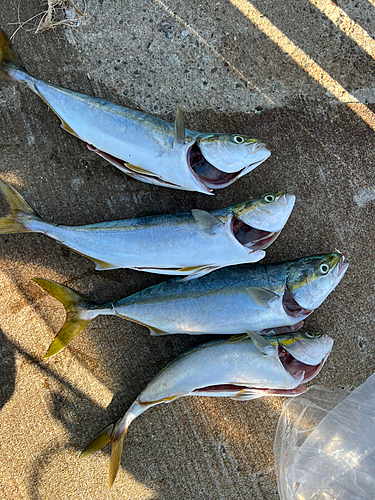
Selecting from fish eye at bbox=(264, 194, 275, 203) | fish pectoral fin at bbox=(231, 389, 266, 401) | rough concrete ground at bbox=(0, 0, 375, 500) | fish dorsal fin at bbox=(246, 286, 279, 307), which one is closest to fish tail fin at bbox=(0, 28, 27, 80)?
rough concrete ground at bbox=(0, 0, 375, 500)

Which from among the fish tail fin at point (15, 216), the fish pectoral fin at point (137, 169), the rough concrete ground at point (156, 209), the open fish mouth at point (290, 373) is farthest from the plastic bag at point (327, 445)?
the fish tail fin at point (15, 216)

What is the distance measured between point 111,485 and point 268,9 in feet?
11.2

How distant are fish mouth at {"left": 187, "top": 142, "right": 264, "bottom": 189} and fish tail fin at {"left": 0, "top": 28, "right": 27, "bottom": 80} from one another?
3.92ft

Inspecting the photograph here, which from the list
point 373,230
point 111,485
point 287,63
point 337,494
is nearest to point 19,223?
point 111,485

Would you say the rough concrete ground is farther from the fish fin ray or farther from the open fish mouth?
the open fish mouth

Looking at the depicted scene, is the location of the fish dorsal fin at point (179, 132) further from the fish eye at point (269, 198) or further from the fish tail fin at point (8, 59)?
the fish tail fin at point (8, 59)

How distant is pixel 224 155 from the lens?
86.5 inches

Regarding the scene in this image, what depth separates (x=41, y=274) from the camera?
96.7 inches

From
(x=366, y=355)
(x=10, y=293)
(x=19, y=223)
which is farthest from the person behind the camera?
(x=366, y=355)

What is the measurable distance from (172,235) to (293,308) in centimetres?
91

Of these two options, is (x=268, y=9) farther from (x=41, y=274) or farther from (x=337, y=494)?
(x=337, y=494)

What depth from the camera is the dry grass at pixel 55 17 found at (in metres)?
2.45

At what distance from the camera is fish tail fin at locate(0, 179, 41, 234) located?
2.21 m

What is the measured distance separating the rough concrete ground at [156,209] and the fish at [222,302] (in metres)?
0.19
